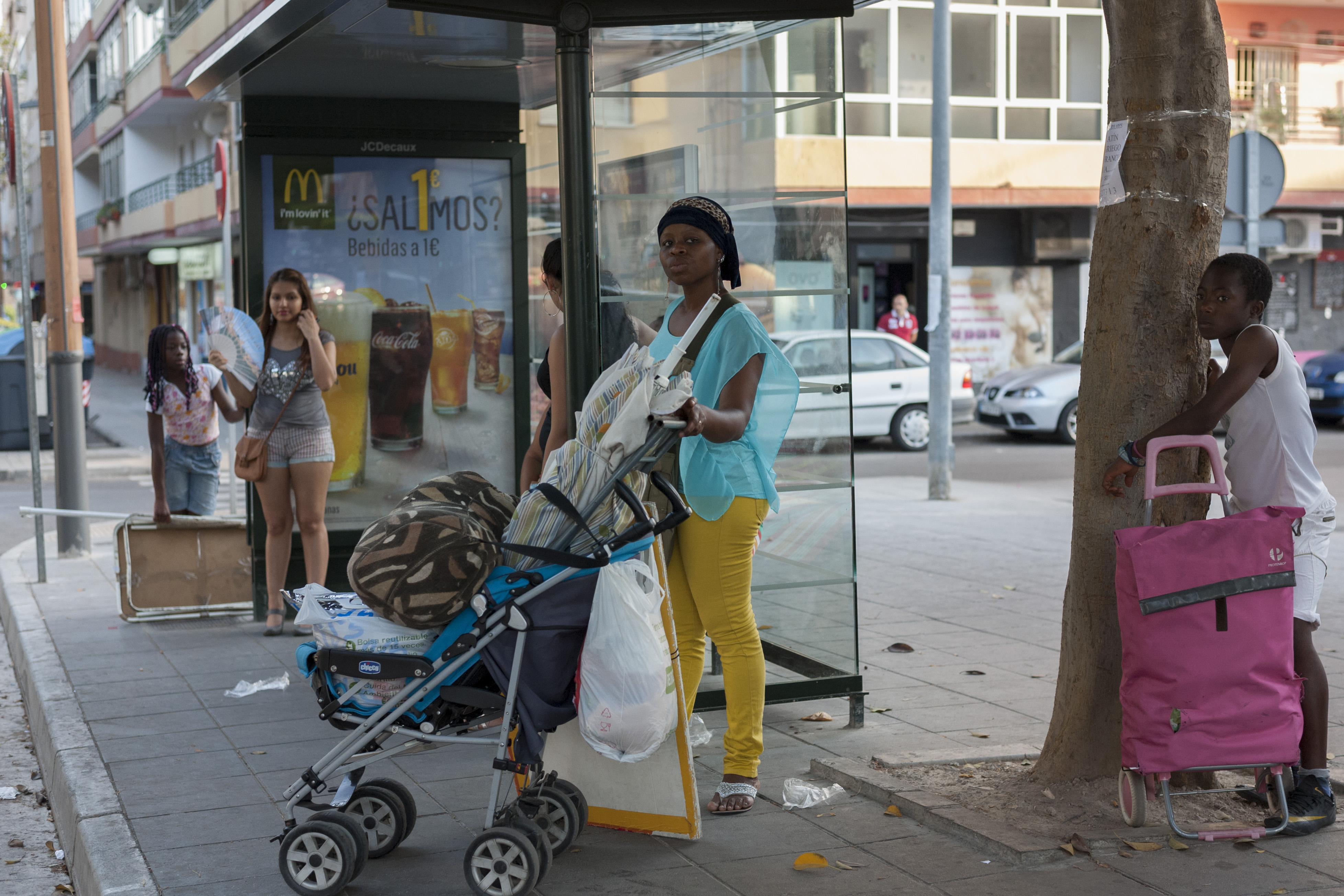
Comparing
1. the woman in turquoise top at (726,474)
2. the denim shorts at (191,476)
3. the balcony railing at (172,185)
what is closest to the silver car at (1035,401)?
the denim shorts at (191,476)

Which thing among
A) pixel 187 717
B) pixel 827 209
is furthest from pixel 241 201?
pixel 827 209

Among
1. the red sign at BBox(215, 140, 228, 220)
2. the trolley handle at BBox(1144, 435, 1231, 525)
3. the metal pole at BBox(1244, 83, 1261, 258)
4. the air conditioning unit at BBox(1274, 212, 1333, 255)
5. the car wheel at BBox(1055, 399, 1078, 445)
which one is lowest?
the car wheel at BBox(1055, 399, 1078, 445)

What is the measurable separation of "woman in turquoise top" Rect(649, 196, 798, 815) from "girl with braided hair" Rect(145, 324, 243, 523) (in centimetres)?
420

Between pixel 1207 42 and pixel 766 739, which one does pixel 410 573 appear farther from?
pixel 1207 42

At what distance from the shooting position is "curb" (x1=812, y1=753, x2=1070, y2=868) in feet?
12.8

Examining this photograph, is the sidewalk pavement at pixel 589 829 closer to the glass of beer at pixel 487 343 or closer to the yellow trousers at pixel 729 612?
the yellow trousers at pixel 729 612

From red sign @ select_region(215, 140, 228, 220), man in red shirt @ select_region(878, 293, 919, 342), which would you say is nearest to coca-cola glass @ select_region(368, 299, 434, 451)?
red sign @ select_region(215, 140, 228, 220)

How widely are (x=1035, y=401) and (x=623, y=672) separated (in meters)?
16.1

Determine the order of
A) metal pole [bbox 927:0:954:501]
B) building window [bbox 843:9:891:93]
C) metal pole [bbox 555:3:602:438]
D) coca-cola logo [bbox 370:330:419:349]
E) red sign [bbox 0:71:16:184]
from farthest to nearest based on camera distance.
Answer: building window [bbox 843:9:891:93], metal pole [bbox 927:0:954:501], red sign [bbox 0:71:16:184], coca-cola logo [bbox 370:330:419:349], metal pole [bbox 555:3:602:438]

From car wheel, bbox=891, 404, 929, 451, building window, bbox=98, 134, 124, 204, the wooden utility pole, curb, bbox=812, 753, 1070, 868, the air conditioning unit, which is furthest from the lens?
building window, bbox=98, 134, 124, 204

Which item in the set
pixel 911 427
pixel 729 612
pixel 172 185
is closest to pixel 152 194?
pixel 172 185

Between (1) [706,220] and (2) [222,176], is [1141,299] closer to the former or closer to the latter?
(1) [706,220]

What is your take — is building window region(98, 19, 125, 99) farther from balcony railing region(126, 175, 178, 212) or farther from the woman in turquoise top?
the woman in turquoise top

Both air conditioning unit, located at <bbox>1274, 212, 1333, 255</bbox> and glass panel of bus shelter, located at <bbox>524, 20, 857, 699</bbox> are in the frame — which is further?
air conditioning unit, located at <bbox>1274, 212, 1333, 255</bbox>
